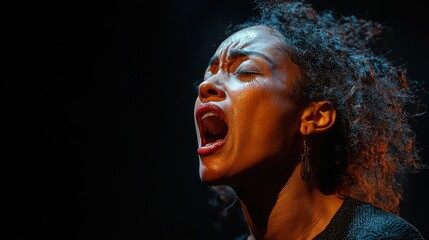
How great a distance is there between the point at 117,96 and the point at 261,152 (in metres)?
1.24

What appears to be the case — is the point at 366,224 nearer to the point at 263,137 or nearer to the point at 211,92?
the point at 263,137

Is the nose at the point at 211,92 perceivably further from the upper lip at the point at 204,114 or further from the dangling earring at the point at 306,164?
the dangling earring at the point at 306,164

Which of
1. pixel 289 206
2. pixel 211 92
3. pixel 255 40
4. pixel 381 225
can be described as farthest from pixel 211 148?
pixel 381 225

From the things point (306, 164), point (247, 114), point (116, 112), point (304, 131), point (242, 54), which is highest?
point (242, 54)

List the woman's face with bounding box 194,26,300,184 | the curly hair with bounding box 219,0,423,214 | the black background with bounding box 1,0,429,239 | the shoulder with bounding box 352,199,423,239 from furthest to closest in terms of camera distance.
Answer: the black background with bounding box 1,0,429,239 < the curly hair with bounding box 219,0,423,214 < the woman's face with bounding box 194,26,300,184 < the shoulder with bounding box 352,199,423,239

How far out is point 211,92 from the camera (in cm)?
162

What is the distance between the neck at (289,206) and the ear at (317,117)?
15cm

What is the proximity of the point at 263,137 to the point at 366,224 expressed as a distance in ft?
1.46

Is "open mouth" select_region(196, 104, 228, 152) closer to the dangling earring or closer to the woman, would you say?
the woman

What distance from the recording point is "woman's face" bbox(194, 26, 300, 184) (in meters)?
1.52

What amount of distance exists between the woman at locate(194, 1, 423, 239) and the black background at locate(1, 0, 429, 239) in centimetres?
54

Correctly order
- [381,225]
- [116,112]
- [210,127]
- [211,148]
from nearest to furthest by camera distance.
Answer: [381,225]
[211,148]
[210,127]
[116,112]

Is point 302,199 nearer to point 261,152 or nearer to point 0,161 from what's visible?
point 261,152

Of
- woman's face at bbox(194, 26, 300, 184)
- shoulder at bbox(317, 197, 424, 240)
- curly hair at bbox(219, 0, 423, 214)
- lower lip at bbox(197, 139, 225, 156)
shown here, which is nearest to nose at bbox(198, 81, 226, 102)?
woman's face at bbox(194, 26, 300, 184)
